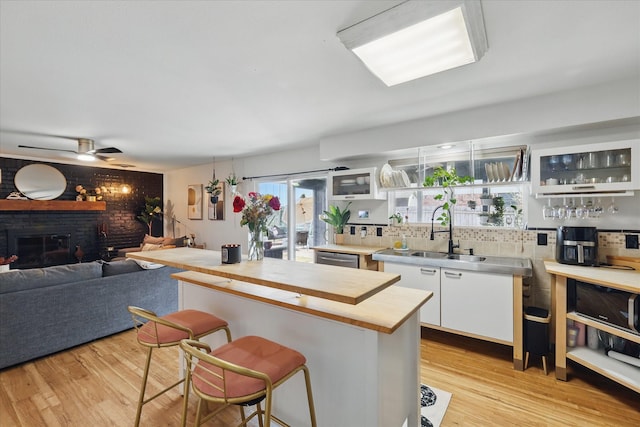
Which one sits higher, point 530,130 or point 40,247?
point 530,130

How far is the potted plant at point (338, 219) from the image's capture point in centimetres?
397

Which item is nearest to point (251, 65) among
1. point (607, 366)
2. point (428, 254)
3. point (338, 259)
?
point (338, 259)

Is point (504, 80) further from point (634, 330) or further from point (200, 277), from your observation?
point (200, 277)

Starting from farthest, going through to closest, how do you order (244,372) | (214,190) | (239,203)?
(214,190), (239,203), (244,372)

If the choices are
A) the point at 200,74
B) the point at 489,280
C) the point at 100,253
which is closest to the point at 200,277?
the point at 200,74

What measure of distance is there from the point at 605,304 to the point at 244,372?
8.33 ft

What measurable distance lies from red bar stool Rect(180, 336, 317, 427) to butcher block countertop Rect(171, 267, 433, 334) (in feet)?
0.75

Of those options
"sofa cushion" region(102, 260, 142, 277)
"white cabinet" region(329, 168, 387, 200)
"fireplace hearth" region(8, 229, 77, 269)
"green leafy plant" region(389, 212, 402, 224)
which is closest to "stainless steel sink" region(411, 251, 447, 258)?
"green leafy plant" region(389, 212, 402, 224)

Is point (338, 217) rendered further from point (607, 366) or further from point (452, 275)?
point (607, 366)

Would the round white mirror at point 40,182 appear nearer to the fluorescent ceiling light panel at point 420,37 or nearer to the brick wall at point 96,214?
the brick wall at point 96,214

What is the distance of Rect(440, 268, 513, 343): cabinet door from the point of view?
8.09ft

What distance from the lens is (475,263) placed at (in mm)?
2566

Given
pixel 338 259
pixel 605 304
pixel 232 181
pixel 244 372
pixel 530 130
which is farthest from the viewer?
pixel 232 181

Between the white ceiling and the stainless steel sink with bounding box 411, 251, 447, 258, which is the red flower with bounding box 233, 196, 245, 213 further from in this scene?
the stainless steel sink with bounding box 411, 251, 447, 258
